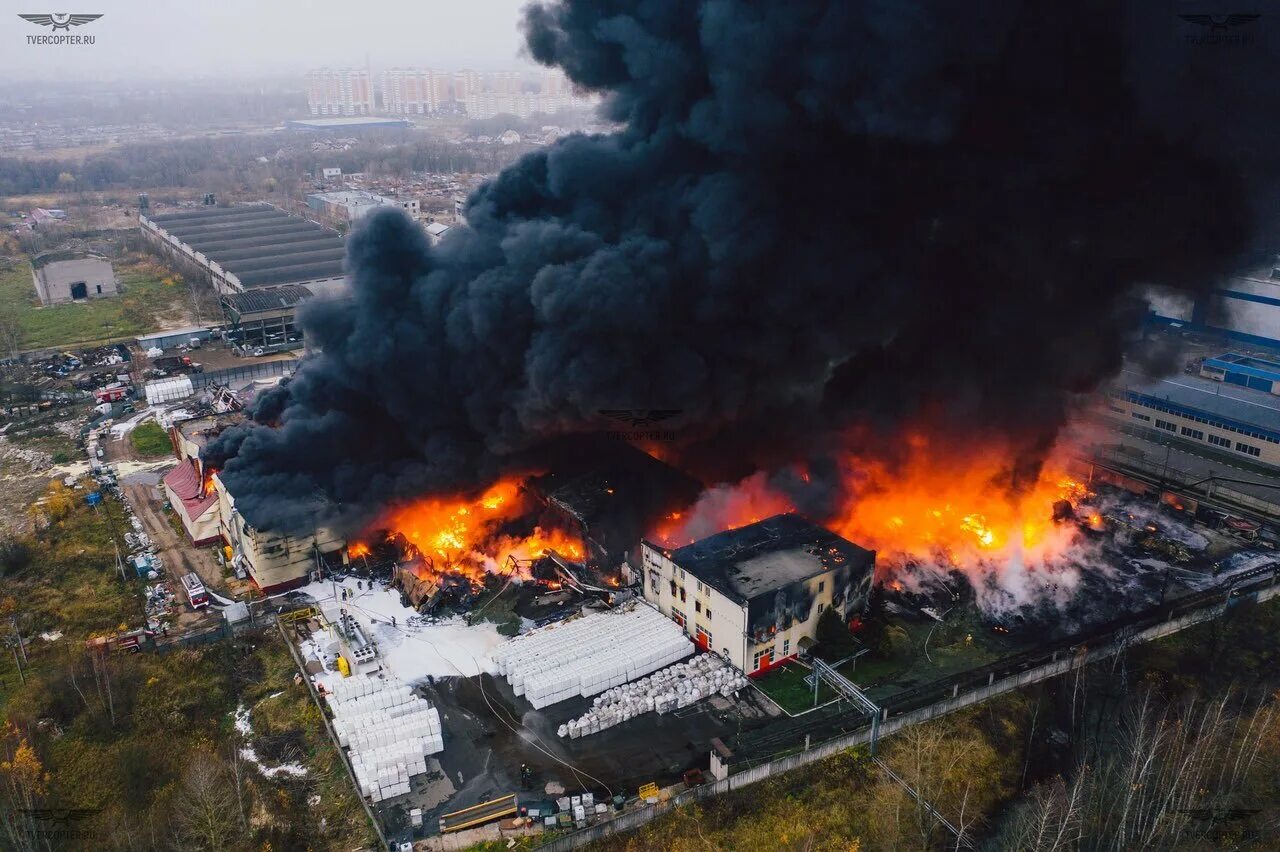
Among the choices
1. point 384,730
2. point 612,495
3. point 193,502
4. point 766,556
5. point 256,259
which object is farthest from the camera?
point 256,259

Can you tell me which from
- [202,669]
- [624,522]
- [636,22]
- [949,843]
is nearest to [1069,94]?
[636,22]

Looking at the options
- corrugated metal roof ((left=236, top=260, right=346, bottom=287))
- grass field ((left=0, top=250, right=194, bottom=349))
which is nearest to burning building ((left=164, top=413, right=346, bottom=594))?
grass field ((left=0, top=250, right=194, bottom=349))

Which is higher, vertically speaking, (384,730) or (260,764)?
(384,730)

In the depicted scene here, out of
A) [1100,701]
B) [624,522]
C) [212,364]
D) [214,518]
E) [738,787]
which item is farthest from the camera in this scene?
[212,364]

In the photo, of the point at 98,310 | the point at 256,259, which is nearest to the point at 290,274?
the point at 256,259

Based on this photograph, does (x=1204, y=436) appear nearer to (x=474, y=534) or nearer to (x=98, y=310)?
(x=474, y=534)

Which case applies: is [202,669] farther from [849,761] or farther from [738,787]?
[849,761]

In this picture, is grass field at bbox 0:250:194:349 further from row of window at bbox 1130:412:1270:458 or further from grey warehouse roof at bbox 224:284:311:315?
row of window at bbox 1130:412:1270:458
